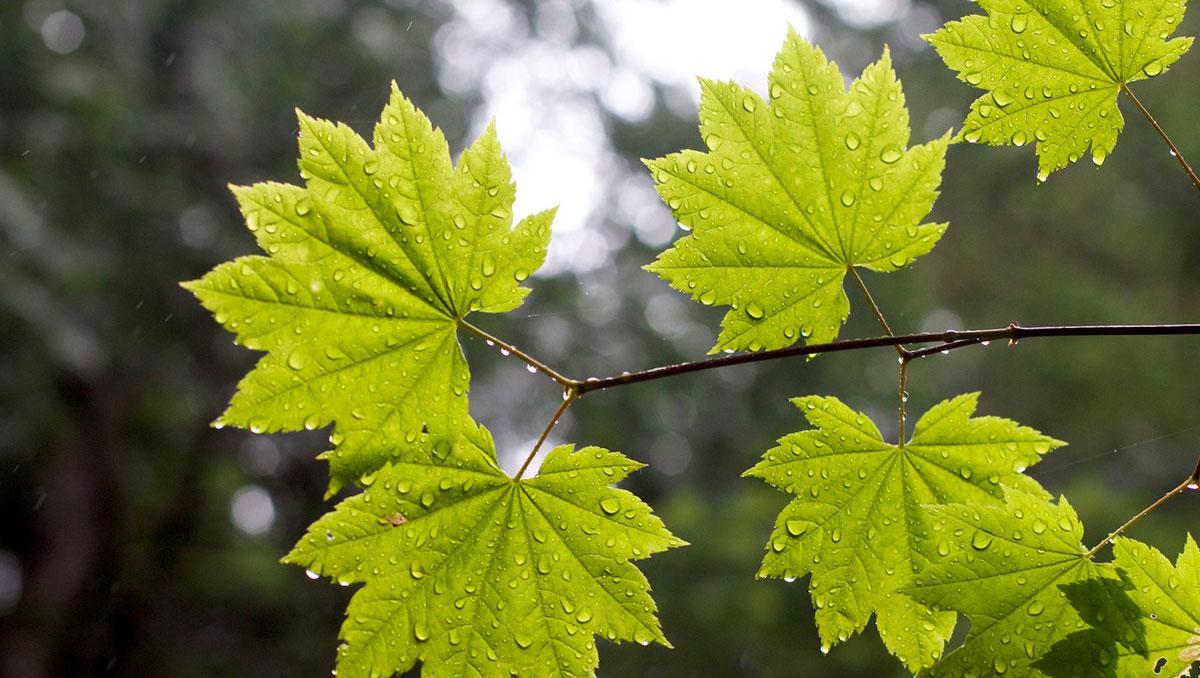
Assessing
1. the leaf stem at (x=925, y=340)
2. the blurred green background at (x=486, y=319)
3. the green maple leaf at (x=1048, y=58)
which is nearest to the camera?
the leaf stem at (x=925, y=340)

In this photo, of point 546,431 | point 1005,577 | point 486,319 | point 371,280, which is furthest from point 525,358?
point 486,319

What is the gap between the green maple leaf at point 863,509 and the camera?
3.85 feet

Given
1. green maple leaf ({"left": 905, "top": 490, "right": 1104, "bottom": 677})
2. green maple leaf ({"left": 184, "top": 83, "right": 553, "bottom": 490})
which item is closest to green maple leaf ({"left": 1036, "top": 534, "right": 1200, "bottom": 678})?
green maple leaf ({"left": 905, "top": 490, "right": 1104, "bottom": 677})

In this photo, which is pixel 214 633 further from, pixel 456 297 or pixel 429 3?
pixel 456 297

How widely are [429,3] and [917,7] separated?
583 cm

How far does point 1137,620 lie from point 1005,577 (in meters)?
0.14

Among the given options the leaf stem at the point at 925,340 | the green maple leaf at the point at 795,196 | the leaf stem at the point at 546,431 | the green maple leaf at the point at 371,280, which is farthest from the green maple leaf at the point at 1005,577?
the green maple leaf at the point at 371,280

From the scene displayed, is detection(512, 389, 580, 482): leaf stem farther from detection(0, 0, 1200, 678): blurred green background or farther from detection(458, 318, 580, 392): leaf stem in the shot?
detection(0, 0, 1200, 678): blurred green background

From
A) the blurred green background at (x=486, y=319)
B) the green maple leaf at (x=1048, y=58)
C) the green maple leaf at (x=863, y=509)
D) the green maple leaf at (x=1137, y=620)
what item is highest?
the blurred green background at (x=486, y=319)

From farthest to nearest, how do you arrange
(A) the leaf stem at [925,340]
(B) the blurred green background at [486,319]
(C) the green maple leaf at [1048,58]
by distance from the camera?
1. (B) the blurred green background at [486,319]
2. (C) the green maple leaf at [1048,58]
3. (A) the leaf stem at [925,340]

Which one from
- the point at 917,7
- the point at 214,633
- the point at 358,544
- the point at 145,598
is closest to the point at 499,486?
the point at 358,544

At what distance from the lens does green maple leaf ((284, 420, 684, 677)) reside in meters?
1.19

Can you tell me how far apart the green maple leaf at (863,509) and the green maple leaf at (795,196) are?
14 centimetres

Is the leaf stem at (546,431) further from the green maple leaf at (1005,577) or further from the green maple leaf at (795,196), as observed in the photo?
the green maple leaf at (1005,577)
